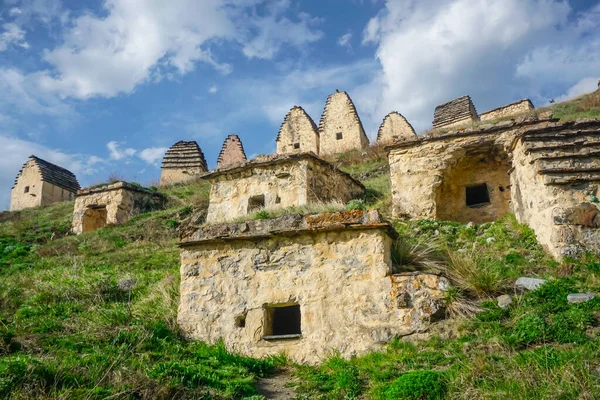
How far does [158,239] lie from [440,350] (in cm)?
1112

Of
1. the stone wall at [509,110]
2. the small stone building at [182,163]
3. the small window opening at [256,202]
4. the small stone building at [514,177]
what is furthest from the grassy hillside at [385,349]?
the stone wall at [509,110]

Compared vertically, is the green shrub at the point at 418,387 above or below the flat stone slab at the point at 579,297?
below

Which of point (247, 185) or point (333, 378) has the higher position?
point (247, 185)

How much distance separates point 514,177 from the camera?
972 cm

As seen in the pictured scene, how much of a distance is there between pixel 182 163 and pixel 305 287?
22347 mm

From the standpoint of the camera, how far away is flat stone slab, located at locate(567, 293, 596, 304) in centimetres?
572

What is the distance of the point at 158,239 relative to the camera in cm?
1466

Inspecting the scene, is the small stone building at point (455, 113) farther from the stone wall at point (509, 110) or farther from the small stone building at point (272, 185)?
the small stone building at point (272, 185)

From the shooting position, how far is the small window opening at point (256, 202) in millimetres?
12399

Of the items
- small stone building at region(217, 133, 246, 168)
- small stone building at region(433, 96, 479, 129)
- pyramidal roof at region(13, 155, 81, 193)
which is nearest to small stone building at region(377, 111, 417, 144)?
small stone building at region(433, 96, 479, 129)

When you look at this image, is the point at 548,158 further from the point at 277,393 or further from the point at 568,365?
the point at 277,393

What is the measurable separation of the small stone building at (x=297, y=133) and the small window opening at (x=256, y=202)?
13.4 m

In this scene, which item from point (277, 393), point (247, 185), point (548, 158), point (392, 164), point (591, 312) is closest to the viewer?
point (277, 393)

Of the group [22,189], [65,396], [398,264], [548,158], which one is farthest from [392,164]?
[22,189]
